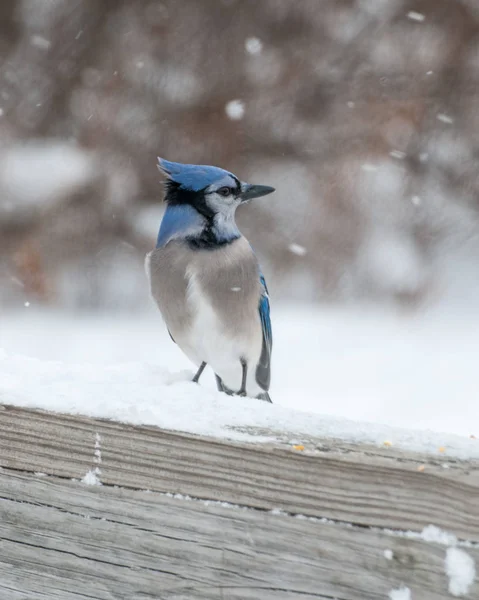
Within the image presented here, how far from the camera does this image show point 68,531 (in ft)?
3.82

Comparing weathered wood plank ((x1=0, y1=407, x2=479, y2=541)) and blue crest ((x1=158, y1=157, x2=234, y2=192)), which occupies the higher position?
blue crest ((x1=158, y1=157, x2=234, y2=192))

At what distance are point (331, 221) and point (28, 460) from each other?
13.2ft

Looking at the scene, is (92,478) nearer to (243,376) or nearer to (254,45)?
(243,376)

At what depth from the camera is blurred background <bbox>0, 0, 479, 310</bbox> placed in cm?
470

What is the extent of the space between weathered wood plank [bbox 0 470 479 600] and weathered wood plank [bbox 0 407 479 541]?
0.02 m

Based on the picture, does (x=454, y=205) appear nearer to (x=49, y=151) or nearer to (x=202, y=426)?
(x=49, y=151)

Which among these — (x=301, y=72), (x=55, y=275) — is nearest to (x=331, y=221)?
(x=301, y=72)

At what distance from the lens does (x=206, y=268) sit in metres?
2.48

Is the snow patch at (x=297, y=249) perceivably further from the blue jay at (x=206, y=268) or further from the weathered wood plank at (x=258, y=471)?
the weathered wood plank at (x=258, y=471)

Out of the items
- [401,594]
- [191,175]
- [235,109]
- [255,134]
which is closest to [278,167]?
[255,134]

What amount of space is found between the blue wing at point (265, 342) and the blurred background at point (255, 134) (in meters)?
2.11

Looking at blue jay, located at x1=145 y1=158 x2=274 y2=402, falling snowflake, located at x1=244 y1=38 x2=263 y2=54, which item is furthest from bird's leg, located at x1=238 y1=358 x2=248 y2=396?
falling snowflake, located at x1=244 y1=38 x2=263 y2=54

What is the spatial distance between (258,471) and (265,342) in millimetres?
1821

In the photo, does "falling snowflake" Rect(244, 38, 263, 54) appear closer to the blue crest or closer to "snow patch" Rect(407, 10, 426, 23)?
"snow patch" Rect(407, 10, 426, 23)
